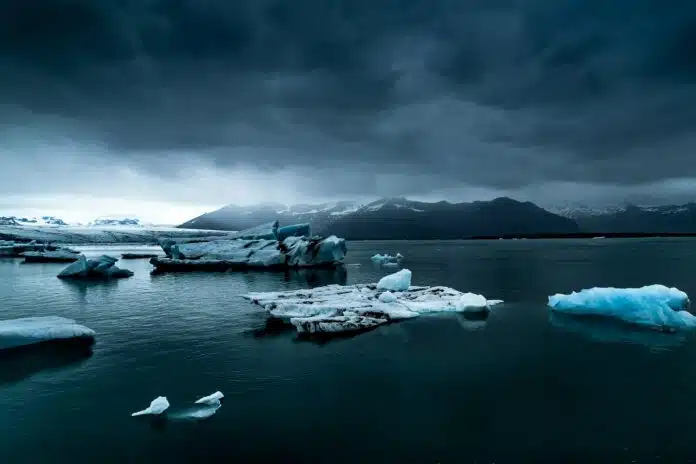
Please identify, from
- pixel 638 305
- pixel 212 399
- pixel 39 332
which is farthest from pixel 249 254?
pixel 212 399

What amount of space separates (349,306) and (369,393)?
9987 mm

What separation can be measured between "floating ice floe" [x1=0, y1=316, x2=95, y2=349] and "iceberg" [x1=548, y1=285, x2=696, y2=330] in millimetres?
23876

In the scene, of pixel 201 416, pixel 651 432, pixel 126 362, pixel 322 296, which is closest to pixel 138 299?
pixel 322 296

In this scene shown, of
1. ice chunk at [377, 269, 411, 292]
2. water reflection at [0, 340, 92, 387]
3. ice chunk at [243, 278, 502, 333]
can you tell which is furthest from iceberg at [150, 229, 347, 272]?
water reflection at [0, 340, 92, 387]

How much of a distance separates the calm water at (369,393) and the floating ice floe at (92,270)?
2428 cm

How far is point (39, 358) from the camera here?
49.2 feet

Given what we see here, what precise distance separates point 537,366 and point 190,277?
38.2 m

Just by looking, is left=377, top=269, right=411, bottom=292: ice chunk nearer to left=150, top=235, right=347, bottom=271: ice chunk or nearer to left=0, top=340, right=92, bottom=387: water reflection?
left=0, top=340, right=92, bottom=387: water reflection

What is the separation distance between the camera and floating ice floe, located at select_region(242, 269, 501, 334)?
61.4ft

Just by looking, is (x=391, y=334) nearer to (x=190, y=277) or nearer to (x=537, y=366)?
(x=537, y=366)

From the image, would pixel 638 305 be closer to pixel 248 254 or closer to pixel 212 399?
pixel 212 399

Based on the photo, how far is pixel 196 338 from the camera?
1758 centimetres

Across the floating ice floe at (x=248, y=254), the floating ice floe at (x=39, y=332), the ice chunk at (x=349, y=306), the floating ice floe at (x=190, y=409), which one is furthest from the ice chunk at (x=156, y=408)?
the floating ice floe at (x=248, y=254)

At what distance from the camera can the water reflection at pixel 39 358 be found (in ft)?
43.8
